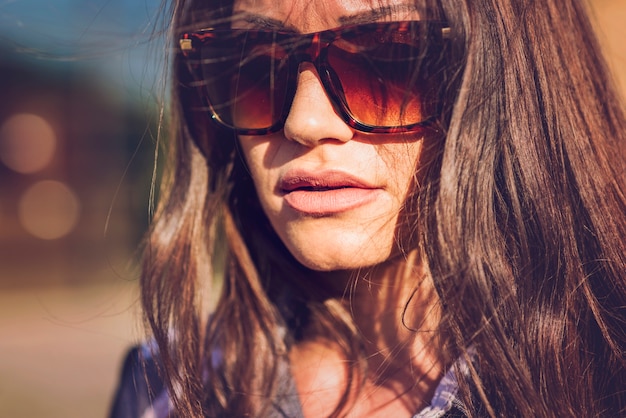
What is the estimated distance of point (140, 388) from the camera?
1.51 m

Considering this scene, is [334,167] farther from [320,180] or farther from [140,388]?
[140,388]

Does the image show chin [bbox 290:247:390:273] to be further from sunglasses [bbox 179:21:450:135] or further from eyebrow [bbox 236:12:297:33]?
eyebrow [bbox 236:12:297:33]

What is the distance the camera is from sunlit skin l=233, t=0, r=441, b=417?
3.78 ft

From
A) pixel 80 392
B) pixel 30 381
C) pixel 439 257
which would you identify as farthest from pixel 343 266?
pixel 30 381

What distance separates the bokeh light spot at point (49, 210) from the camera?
643 centimetres

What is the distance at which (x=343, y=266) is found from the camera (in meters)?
1.21

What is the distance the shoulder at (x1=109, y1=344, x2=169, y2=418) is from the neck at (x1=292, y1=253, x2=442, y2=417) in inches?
12.3

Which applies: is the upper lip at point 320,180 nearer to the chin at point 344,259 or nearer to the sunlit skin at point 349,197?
the sunlit skin at point 349,197

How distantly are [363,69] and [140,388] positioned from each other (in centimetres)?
90

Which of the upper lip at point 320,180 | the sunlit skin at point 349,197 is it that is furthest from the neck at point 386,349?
the upper lip at point 320,180

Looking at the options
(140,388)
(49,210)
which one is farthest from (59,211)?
(140,388)

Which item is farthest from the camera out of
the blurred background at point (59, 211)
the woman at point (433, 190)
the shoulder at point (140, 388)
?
the blurred background at point (59, 211)

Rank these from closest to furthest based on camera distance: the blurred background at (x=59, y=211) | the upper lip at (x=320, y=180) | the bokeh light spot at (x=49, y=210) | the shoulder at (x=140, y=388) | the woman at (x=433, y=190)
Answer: the woman at (x=433, y=190) < the upper lip at (x=320, y=180) < the shoulder at (x=140, y=388) < the blurred background at (x=59, y=211) < the bokeh light spot at (x=49, y=210)

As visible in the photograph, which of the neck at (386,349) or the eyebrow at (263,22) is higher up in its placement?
the eyebrow at (263,22)
